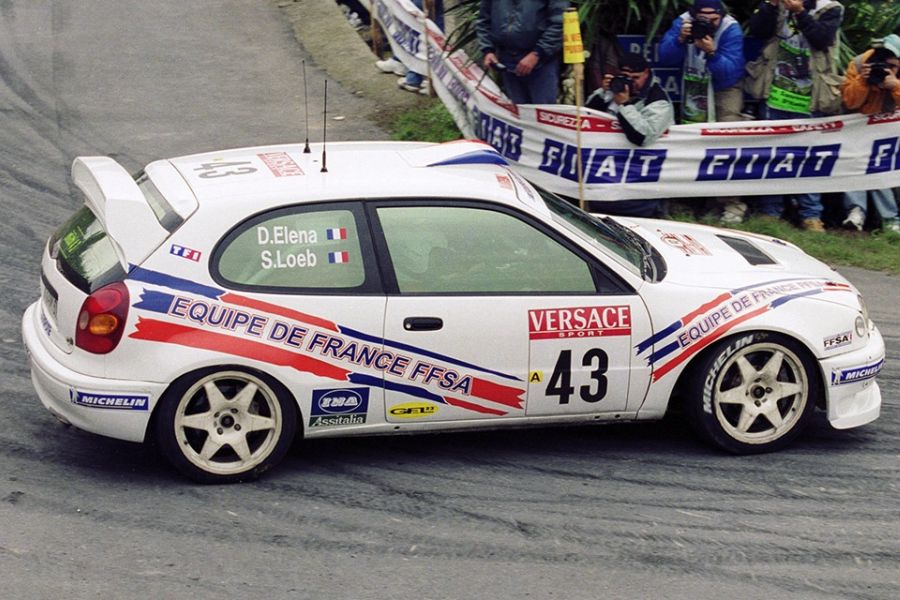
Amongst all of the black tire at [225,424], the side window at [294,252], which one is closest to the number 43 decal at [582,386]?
the side window at [294,252]

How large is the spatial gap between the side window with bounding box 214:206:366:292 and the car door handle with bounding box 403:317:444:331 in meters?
0.29

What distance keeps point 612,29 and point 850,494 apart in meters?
6.01

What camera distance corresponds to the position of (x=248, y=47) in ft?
51.2

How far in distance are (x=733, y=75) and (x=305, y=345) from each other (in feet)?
19.1

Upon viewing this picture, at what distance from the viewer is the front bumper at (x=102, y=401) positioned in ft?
19.1

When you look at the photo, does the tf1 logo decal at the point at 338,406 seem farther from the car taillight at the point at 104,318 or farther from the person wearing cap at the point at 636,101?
the person wearing cap at the point at 636,101

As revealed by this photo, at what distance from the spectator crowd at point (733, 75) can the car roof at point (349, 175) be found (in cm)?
390

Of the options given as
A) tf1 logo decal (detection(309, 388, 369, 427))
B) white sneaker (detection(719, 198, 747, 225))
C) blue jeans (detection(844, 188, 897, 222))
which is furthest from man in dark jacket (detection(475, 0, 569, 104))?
tf1 logo decal (detection(309, 388, 369, 427))

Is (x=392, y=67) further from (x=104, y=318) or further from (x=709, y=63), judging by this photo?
(x=104, y=318)

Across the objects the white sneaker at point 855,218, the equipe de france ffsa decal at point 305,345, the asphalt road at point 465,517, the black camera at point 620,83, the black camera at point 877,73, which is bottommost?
the asphalt road at point 465,517

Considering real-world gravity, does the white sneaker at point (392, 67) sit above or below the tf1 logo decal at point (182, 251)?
below

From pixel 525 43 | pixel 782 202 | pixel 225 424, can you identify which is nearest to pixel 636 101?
pixel 525 43

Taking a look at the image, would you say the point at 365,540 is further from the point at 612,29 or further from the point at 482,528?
the point at 612,29

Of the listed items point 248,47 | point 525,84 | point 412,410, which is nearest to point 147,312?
point 412,410
